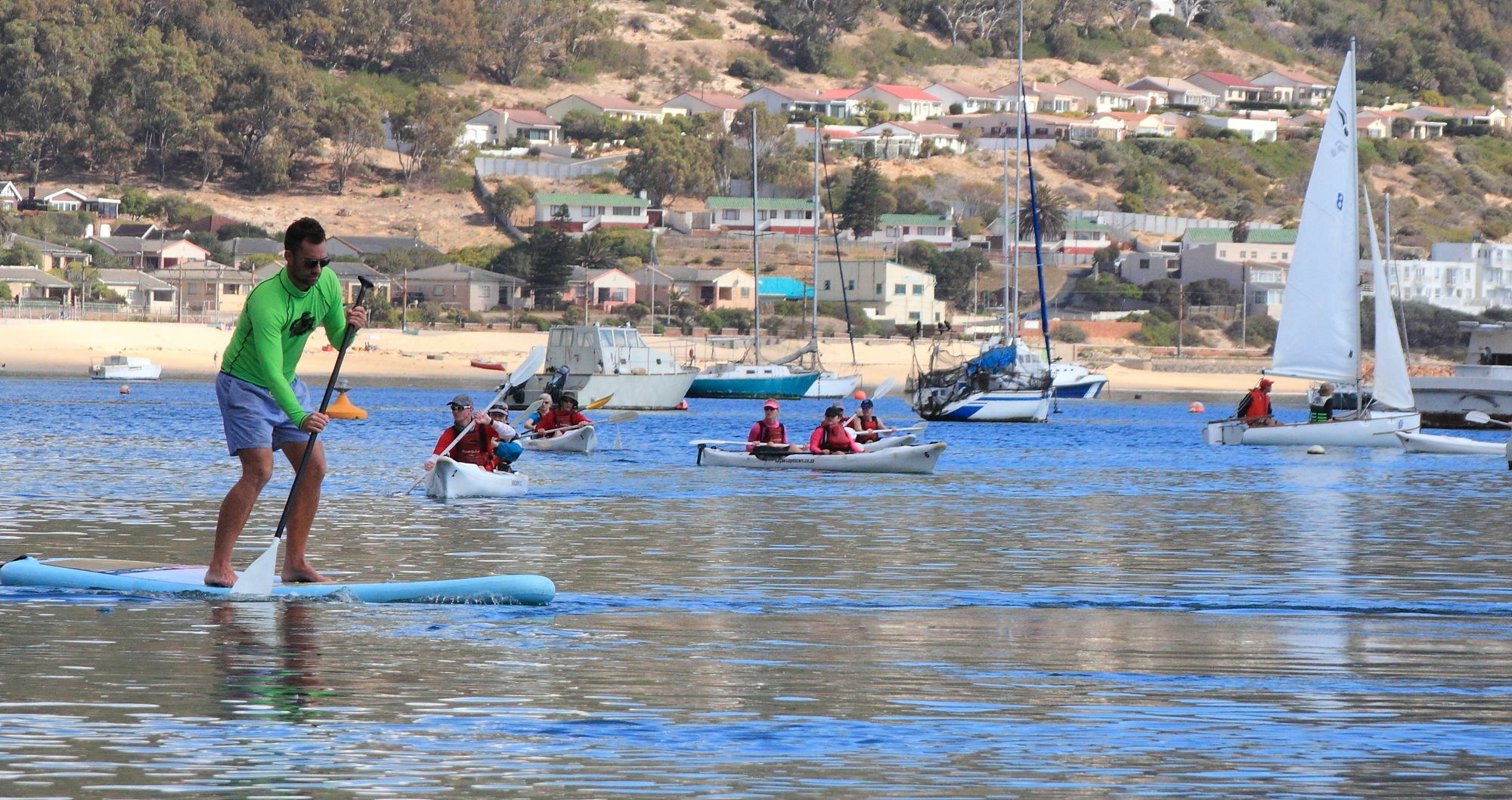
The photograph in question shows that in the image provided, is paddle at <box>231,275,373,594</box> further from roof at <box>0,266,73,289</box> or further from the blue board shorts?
roof at <box>0,266,73,289</box>

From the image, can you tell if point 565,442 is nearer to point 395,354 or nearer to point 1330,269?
point 1330,269

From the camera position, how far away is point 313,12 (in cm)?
17725

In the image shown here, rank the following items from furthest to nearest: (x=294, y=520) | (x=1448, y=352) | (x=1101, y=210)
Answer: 1. (x=1101, y=210)
2. (x=1448, y=352)
3. (x=294, y=520)

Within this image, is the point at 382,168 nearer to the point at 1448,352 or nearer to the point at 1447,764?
the point at 1448,352

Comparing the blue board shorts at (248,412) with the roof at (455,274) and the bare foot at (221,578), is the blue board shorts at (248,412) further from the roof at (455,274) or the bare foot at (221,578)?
the roof at (455,274)

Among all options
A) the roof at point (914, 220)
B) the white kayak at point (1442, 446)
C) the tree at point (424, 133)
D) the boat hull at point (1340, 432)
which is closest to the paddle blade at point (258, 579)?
the boat hull at point (1340, 432)

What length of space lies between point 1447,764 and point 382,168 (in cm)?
14386

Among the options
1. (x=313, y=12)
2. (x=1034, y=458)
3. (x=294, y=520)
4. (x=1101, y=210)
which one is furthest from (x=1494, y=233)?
(x=294, y=520)

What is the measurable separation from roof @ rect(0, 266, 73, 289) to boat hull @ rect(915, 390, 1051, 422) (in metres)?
58.5

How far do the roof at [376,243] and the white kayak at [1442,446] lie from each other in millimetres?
86063

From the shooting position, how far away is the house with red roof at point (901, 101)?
195250 mm

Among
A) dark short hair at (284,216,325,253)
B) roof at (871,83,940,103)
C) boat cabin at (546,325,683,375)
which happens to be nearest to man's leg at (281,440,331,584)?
dark short hair at (284,216,325,253)

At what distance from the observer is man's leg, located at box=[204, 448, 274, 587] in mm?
11969

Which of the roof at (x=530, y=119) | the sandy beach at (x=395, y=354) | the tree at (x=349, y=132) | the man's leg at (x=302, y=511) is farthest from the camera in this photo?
the roof at (x=530, y=119)
